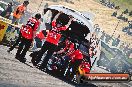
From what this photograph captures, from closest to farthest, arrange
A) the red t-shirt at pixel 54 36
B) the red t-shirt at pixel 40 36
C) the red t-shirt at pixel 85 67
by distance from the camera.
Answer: the red t-shirt at pixel 54 36, the red t-shirt at pixel 85 67, the red t-shirt at pixel 40 36

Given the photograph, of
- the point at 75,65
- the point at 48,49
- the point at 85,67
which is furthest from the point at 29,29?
the point at 85,67

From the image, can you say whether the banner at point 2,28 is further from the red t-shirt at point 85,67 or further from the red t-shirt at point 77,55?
the red t-shirt at point 85,67

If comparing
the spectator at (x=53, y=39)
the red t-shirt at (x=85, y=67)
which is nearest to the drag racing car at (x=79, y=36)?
the red t-shirt at (x=85, y=67)

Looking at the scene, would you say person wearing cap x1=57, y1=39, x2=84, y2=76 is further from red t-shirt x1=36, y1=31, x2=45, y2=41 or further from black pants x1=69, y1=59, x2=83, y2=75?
red t-shirt x1=36, y1=31, x2=45, y2=41

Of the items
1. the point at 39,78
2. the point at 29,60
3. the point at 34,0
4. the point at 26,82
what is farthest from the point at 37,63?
the point at 34,0

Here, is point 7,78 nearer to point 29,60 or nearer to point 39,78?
point 39,78

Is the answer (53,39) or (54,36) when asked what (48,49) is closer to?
(53,39)

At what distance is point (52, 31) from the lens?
13.4m

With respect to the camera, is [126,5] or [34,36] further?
[126,5]

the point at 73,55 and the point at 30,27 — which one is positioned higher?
the point at 30,27

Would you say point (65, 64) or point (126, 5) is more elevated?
point (126, 5)

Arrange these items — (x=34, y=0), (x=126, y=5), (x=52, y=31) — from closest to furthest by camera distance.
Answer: (x=52, y=31) → (x=34, y=0) → (x=126, y=5)

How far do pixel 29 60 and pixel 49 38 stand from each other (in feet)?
6.03

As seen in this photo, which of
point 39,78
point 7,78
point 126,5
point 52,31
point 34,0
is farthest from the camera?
point 126,5
